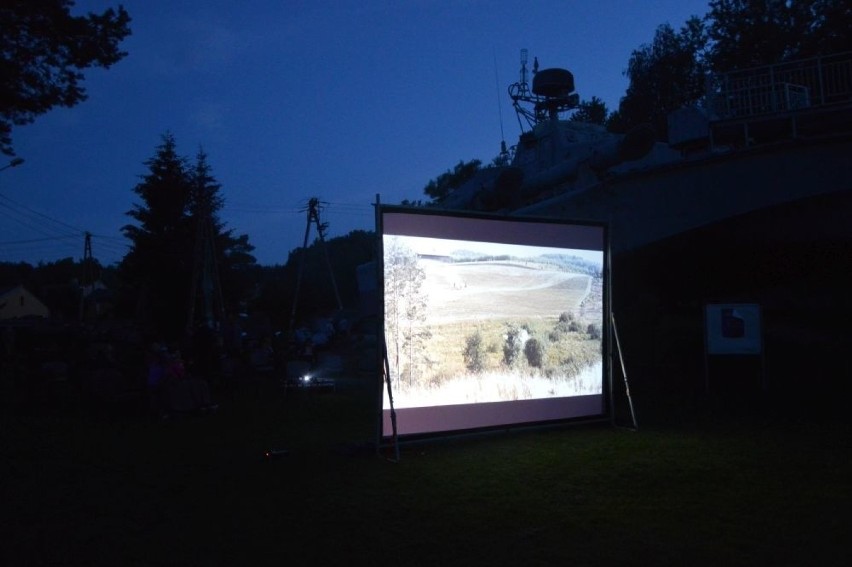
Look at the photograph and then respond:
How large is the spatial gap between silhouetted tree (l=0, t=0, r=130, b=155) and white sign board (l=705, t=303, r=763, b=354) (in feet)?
39.7

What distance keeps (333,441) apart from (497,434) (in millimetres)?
2142

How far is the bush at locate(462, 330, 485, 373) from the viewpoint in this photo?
866cm

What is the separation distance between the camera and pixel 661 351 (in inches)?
710

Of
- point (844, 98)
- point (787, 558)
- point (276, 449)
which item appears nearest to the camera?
point (787, 558)

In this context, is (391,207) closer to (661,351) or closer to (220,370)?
(220,370)

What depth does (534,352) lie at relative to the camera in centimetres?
927

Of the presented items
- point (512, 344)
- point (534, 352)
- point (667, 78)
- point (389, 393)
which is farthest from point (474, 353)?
point (667, 78)

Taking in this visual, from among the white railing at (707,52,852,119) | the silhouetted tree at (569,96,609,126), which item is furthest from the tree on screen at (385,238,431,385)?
the silhouetted tree at (569,96,609,126)

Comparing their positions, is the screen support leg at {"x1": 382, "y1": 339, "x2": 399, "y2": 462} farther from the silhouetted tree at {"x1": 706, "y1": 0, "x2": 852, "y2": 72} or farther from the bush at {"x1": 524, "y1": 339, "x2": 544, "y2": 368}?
the silhouetted tree at {"x1": 706, "y1": 0, "x2": 852, "y2": 72}

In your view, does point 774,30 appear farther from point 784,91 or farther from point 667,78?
point 784,91

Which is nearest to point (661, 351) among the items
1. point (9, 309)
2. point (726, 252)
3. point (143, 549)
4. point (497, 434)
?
point (726, 252)

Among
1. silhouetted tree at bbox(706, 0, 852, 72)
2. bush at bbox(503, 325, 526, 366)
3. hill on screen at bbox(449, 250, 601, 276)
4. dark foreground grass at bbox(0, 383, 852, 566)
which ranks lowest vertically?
dark foreground grass at bbox(0, 383, 852, 566)


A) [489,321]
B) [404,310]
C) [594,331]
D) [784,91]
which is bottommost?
[594,331]

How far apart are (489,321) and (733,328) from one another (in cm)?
660
